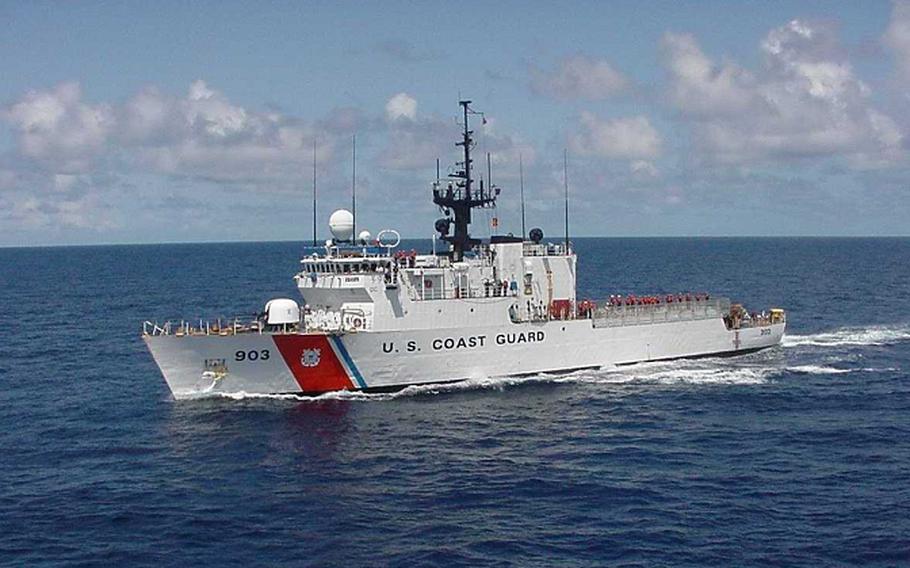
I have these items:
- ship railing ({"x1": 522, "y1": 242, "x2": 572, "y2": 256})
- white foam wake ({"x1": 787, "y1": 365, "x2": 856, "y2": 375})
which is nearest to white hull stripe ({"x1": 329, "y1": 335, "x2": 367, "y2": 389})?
ship railing ({"x1": 522, "y1": 242, "x2": 572, "y2": 256})

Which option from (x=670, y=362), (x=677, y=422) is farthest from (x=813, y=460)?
(x=670, y=362)

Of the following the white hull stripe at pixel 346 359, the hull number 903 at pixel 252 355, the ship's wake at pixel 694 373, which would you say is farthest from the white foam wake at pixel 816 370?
the hull number 903 at pixel 252 355

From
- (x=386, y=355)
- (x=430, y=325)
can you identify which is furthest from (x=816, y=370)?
(x=386, y=355)

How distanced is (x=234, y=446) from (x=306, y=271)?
44.6ft

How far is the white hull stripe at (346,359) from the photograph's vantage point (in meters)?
40.4

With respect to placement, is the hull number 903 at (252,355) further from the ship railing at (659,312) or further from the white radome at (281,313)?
the ship railing at (659,312)

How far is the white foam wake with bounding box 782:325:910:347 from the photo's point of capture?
2231 inches

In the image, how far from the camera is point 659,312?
50.3 metres

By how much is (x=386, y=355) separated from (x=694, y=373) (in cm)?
1705

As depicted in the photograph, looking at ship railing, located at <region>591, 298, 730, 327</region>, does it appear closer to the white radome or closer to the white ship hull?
the white ship hull

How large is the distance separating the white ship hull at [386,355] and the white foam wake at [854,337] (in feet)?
44.2

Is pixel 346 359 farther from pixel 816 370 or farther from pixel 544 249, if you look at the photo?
pixel 816 370

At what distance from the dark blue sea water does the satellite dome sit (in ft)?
27.0

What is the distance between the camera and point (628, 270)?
5719 inches
